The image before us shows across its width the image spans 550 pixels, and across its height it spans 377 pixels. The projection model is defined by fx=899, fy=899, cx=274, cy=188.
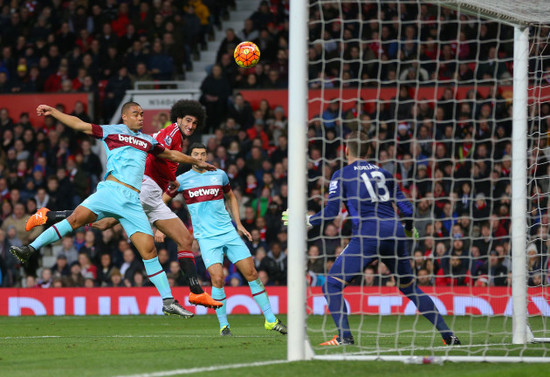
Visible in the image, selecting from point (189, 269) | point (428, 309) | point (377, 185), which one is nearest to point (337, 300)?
point (428, 309)

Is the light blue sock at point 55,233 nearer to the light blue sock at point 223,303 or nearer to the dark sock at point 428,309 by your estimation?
the light blue sock at point 223,303

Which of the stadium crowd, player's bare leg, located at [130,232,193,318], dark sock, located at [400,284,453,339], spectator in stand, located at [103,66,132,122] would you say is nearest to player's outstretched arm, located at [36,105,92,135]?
player's bare leg, located at [130,232,193,318]

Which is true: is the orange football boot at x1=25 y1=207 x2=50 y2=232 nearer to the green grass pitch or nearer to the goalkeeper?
the green grass pitch

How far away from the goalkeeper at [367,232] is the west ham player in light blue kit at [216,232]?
193cm

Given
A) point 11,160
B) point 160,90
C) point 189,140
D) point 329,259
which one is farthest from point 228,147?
point 11,160

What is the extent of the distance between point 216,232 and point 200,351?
288cm

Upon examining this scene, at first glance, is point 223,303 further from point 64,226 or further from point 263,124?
point 263,124

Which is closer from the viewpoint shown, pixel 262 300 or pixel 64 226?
pixel 64 226

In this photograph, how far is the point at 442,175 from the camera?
1427 cm

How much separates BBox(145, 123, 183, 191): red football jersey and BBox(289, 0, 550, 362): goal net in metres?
1.52

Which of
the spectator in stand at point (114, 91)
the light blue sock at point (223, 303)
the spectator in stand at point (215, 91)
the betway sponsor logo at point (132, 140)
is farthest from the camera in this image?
the spectator in stand at point (114, 91)

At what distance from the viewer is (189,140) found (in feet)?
59.2

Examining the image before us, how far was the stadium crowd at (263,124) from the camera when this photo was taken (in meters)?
14.6

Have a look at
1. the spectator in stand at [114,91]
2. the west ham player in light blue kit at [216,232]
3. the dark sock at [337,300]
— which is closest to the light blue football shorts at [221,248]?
the west ham player in light blue kit at [216,232]
